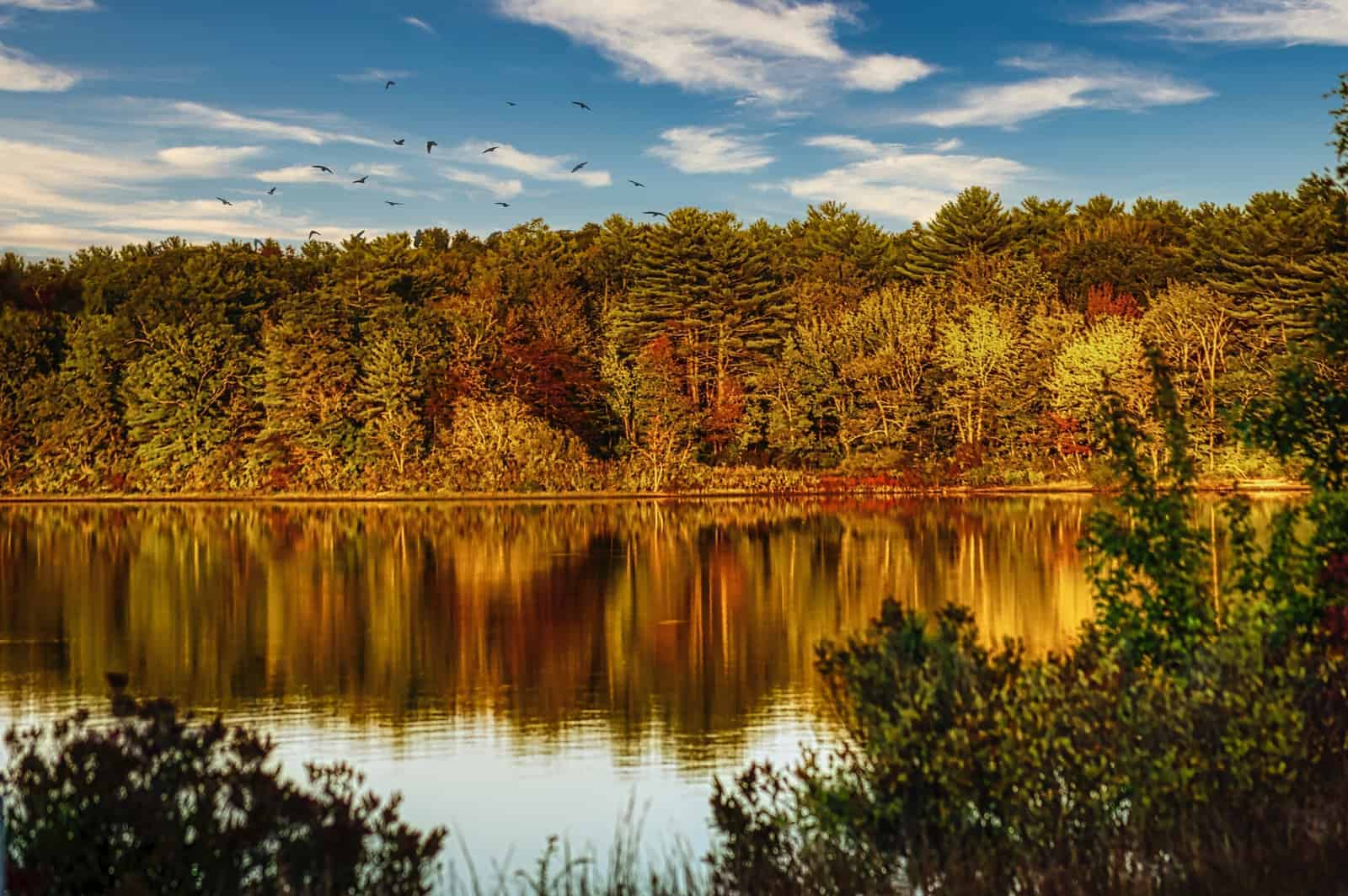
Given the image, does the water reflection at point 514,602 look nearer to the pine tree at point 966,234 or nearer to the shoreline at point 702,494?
the shoreline at point 702,494

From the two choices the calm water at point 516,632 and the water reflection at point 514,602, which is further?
the water reflection at point 514,602

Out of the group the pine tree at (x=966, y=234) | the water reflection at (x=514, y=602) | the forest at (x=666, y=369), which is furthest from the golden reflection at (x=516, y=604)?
the pine tree at (x=966, y=234)

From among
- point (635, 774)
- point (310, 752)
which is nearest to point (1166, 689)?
point (635, 774)

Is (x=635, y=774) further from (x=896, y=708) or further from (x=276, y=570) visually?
(x=276, y=570)

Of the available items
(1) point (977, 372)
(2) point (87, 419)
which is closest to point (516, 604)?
(1) point (977, 372)

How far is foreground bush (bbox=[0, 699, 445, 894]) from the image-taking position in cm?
638

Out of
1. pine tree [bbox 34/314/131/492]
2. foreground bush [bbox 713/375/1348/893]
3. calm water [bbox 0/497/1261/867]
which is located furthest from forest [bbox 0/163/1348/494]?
foreground bush [bbox 713/375/1348/893]

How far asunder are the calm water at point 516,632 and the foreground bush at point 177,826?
3503 millimetres

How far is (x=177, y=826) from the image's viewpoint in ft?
21.0

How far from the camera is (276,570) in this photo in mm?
28359

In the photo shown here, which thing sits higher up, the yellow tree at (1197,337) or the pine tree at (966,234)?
the pine tree at (966,234)

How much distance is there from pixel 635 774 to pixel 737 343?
146ft

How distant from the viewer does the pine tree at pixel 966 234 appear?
61.7 m

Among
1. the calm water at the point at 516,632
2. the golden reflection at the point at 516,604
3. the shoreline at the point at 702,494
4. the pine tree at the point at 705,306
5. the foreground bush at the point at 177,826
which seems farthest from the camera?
the pine tree at the point at 705,306
